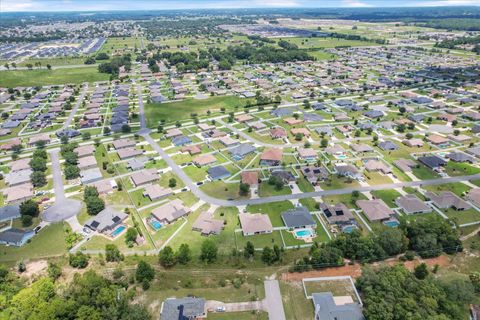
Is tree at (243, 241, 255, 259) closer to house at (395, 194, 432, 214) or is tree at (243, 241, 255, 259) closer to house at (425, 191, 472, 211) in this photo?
house at (395, 194, 432, 214)

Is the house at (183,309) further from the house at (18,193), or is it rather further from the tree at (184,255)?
the house at (18,193)

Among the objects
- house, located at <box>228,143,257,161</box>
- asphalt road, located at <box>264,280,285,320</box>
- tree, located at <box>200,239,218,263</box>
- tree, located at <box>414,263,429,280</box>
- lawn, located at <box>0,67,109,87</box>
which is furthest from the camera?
lawn, located at <box>0,67,109,87</box>

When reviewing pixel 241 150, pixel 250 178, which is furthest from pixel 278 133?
pixel 250 178

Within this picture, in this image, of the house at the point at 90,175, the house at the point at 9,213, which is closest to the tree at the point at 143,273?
the house at the point at 9,213

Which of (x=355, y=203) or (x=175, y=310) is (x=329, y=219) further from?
(x=175, y=310)

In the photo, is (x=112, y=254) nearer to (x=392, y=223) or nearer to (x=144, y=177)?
(x=144, y=177)

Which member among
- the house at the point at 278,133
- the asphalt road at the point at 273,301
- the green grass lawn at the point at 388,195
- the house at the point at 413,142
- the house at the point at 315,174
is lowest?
the asphalt road at the point at 273,301

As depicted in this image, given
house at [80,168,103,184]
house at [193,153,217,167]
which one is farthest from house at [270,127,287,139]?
house at [80,168,103,184]
